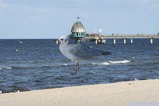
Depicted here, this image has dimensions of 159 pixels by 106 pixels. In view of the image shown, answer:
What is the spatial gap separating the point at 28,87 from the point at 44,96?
14097 mm

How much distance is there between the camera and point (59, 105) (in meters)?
23.3

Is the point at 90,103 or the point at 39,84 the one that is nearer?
the point at 90,103

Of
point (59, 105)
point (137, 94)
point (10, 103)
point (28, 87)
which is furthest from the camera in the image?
point (28, 87)

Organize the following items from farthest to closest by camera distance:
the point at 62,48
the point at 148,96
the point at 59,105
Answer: the point at 148,96, the point at 59,105, the point at 62,48

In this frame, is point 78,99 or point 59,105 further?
point 78,99

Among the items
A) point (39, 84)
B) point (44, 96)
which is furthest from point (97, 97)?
point (39, 84)

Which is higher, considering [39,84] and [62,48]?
[62,48]

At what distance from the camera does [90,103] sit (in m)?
24.0

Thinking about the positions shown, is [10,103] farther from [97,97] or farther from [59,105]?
[97,97]

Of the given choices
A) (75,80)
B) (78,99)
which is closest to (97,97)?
(78,99)

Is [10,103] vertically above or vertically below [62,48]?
below

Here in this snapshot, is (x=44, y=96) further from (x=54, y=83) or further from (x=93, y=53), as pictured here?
(x=93, y=53)

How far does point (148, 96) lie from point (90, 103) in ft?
13.7

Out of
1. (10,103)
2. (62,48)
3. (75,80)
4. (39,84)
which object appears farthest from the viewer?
(75,80)
